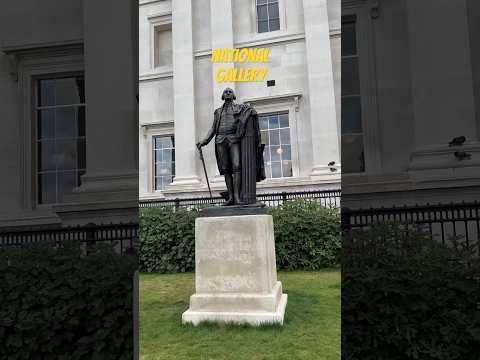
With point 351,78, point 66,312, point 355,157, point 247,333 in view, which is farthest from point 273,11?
point 66,312

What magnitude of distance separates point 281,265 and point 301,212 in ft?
2.69

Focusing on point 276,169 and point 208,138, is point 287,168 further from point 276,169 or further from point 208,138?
point 208,138

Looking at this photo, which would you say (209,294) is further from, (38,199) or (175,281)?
(38,199)

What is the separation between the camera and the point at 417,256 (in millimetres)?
2646

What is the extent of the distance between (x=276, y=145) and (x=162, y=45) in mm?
1739

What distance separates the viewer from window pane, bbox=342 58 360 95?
4223mm

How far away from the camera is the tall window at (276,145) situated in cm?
409

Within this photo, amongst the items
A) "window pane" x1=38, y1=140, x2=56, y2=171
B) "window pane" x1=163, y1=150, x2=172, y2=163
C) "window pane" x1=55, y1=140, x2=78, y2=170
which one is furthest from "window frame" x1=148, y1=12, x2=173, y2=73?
"window pane" x1=38, y1=140, x2=56, y2=171

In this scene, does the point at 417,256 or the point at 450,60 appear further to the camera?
the point at 450,60

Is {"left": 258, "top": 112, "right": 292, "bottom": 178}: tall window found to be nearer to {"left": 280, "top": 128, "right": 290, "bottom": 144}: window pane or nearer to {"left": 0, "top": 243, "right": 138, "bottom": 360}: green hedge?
{"left": 280, "top": 128, "right": 290, "bottom": 144}: window pane

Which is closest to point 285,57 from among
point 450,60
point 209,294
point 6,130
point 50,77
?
point 450,60

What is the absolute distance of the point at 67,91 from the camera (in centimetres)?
679

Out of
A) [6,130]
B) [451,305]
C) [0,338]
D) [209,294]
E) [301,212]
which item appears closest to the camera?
[451,305]

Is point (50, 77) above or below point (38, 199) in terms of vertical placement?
above
